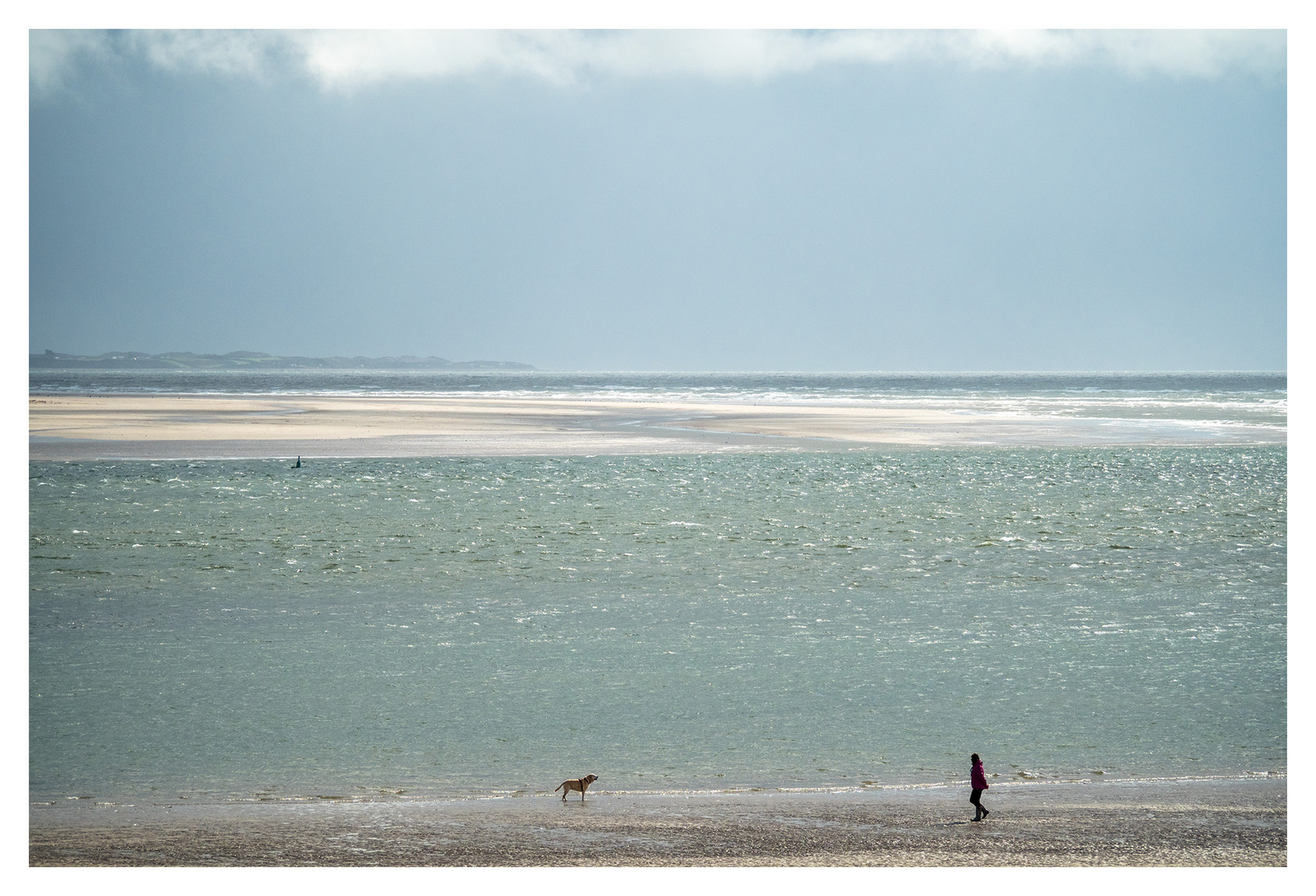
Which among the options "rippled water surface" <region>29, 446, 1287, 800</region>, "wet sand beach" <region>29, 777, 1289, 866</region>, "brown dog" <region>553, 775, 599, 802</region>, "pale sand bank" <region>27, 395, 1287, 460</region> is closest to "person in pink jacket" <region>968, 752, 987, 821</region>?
"wet sand beach" <region>29, 777, 1289, 866</region>

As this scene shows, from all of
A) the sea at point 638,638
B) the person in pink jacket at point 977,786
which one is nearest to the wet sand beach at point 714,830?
the person in pink jacket at point 977,786

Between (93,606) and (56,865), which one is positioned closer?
(56,865)

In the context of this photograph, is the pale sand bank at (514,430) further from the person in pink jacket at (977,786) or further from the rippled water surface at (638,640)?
the person in pink jacket at (977,786)

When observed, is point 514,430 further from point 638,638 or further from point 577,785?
point 577,785

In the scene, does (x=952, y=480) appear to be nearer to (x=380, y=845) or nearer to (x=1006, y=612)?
(x=1006, y=612)
